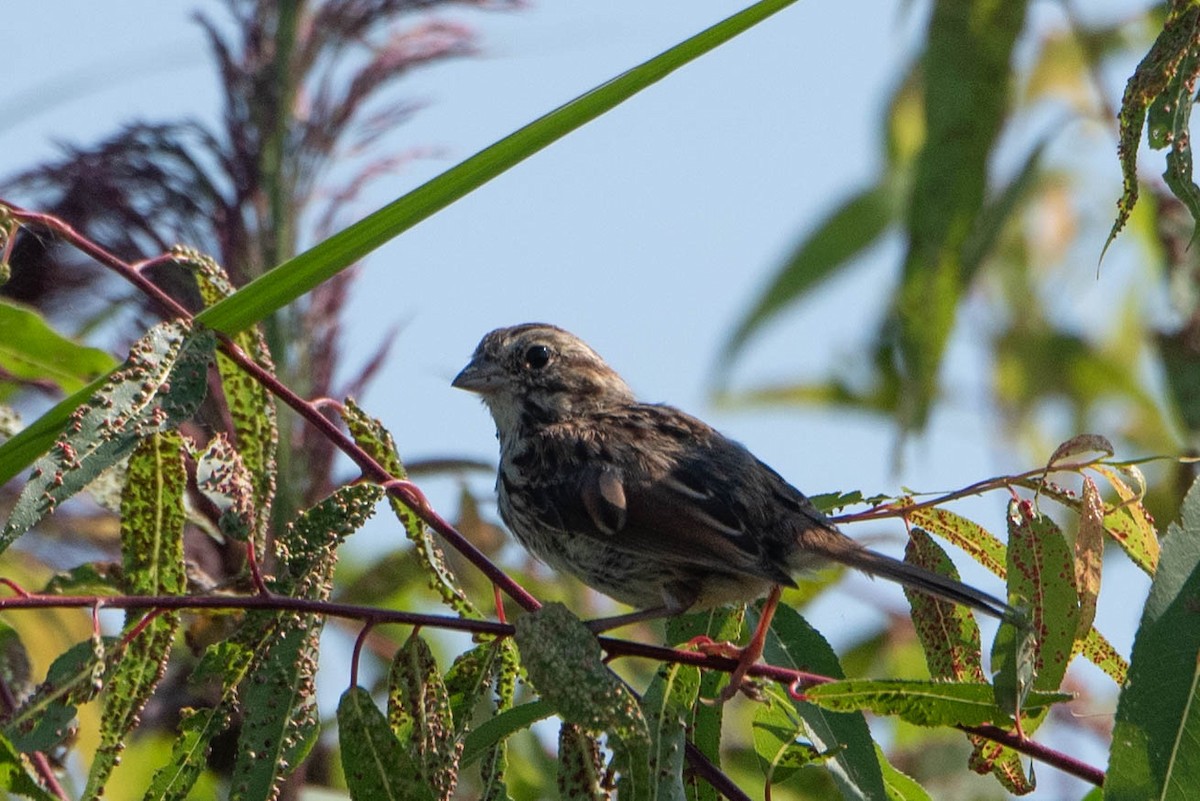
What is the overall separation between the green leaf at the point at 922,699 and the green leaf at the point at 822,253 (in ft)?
11.9

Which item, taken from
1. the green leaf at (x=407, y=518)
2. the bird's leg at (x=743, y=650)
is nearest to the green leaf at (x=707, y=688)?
the bird's leg at (x=743, y=650)

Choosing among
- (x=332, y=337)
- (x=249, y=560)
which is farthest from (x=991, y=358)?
(x=249, y=560)

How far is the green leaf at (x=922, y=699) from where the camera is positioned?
7.96ft

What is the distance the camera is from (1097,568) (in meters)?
2.56

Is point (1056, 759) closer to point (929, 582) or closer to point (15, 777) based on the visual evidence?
point (929, 582)

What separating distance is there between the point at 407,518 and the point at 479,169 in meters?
0.70

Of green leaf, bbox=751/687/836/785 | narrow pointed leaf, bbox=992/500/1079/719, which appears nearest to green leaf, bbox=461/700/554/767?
green leaf, bbox=751/687/836/785

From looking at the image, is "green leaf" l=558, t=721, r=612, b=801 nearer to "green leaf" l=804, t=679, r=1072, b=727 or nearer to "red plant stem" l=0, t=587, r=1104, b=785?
"red plant stem" l=0, t=587, r=1104, b=785

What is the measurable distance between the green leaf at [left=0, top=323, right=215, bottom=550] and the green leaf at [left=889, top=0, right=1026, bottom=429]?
226cm

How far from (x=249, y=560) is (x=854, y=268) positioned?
4.17m

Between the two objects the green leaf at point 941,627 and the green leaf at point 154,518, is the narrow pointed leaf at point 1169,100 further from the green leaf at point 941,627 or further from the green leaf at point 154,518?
the green leaf at point 154,518

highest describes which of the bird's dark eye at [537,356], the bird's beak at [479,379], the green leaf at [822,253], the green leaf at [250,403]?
the green leaf at [822,253]

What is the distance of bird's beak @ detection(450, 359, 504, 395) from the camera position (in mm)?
4340

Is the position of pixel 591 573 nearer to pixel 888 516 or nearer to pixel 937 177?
pixel 888 516
